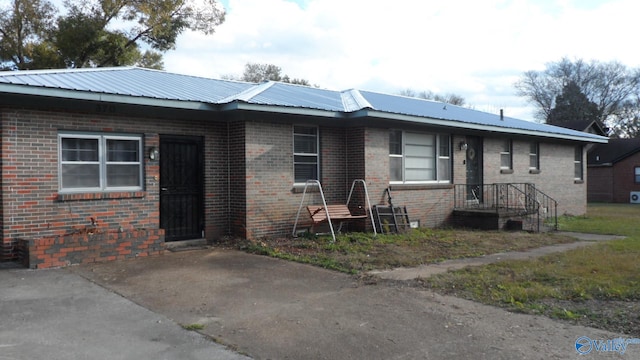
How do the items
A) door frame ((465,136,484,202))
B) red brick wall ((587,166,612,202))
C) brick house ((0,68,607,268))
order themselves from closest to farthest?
brick house ((0,68,607,268)) → door frame ((465,136,484,202)) → red brick wall ((587,166,612,202))

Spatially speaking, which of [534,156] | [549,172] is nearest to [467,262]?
[534,156]

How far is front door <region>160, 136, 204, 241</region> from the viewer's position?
35.2 ft

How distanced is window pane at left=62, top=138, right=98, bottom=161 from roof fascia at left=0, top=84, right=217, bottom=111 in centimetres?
112

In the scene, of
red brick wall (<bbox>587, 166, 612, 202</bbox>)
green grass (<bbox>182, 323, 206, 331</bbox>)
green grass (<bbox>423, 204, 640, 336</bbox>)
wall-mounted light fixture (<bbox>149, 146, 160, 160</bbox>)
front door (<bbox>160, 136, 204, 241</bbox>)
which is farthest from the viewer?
red brick wall (<bbox>587, 166, 612, 202</bbox>)

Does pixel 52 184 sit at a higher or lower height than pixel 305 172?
lower

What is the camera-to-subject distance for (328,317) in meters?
5.86

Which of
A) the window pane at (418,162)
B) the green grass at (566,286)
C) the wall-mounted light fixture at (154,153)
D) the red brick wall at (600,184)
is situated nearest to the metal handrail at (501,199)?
the window pane at (418,162)

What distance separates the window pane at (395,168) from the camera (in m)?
13.8

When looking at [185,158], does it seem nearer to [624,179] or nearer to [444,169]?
[444,169]

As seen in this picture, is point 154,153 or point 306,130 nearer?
point 154,153

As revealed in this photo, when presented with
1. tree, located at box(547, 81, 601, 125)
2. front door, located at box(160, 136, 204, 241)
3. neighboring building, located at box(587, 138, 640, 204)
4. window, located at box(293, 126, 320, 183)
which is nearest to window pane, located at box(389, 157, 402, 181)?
window, located at box(293, 126, 320, 183)

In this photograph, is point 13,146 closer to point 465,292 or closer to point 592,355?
point 465,292

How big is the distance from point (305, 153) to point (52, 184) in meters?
5.52

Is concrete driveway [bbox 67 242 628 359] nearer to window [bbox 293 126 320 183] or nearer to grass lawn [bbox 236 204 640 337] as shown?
grass lawn [bbox 236 204 640 337]
